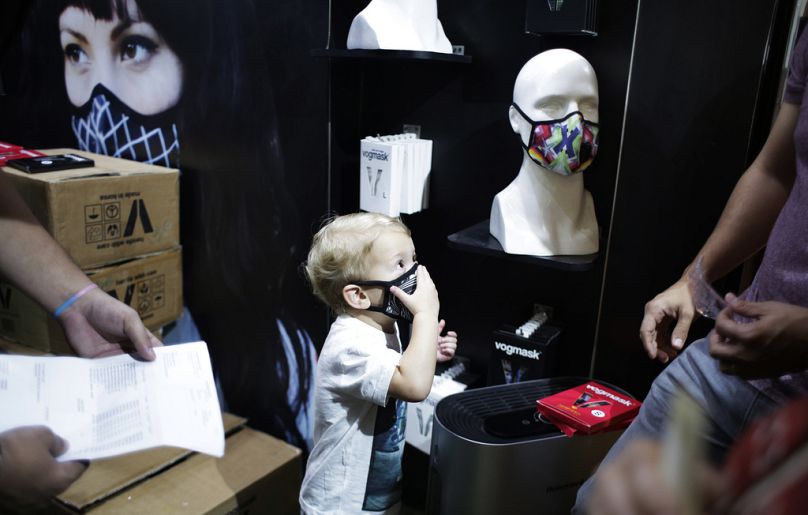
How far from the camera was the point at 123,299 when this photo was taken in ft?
7.76

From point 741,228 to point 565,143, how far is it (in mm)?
529

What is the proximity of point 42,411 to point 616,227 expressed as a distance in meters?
1.57

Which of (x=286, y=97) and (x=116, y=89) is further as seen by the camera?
(x=116, y=89)

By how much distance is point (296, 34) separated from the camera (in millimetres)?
2115

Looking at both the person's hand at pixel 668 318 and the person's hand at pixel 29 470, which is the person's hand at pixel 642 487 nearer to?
the person's hand at pixel 29 470

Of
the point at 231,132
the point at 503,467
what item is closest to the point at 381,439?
the point at 503,467

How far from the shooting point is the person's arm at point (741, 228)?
1.26 m

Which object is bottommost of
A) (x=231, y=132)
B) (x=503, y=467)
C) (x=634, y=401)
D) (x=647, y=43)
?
(x=503, y=467)

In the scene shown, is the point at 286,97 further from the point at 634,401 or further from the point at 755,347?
the point at 755,347

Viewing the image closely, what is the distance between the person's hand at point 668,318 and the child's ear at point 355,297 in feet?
2.13

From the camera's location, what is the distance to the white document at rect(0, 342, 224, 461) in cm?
102

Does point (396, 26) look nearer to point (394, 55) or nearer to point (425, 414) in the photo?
point (394, 55)

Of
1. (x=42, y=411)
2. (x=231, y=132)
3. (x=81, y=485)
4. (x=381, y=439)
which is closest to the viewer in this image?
(x=42, y=411)

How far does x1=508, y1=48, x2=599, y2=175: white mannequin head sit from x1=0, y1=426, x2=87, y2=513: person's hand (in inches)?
54.2
